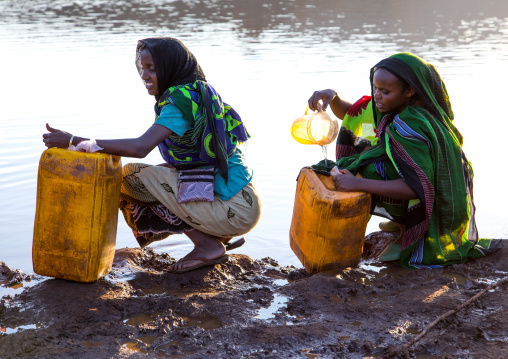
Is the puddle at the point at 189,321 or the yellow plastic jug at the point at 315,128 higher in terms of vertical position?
the yellow plastic jug at the point at 315,128

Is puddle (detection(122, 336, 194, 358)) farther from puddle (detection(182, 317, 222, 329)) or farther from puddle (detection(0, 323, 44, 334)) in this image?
puddle (detection(0, 323, 44, 334))

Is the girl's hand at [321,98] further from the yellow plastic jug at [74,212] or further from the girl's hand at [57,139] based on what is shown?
the girl's hand at [57,139]

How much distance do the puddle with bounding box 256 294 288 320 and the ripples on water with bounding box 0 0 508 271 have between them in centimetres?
71

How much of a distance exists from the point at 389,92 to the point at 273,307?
51.9 inches

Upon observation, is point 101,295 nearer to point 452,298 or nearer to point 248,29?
point 452,298

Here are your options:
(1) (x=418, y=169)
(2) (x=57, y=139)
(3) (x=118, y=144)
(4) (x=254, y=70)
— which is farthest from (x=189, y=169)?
(4) (x=254, y=70)

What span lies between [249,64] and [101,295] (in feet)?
27.3

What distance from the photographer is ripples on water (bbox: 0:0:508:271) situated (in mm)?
5037

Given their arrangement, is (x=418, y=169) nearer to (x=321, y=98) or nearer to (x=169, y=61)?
(x=321, y=98)

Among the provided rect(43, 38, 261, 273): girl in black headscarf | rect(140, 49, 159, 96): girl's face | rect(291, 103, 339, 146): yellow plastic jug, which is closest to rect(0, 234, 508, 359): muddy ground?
rect(43, 38, 261, 273): girl in black headscarf

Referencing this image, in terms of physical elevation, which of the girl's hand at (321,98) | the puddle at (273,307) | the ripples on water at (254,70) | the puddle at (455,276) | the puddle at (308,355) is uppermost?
the girl's hand at (321,98)

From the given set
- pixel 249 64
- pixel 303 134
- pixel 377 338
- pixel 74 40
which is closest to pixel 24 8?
pixel 74 40

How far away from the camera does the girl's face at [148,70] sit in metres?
3.32

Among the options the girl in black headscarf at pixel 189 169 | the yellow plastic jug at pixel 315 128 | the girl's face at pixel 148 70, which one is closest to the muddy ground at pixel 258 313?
the girl in black headscarf at pixel 189 169
